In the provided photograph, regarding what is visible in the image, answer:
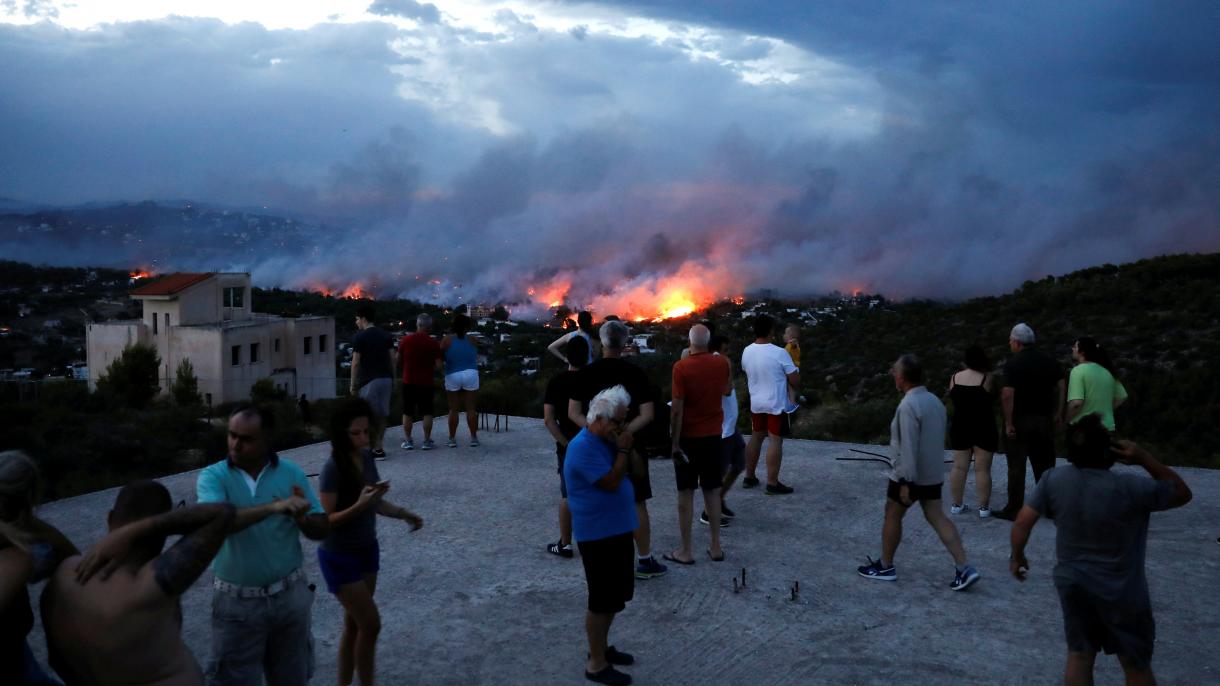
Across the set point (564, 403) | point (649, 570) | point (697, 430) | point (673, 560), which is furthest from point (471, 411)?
point (649, 570)

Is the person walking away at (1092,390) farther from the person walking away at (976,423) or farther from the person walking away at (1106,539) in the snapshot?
the person walking away at (1106,539)

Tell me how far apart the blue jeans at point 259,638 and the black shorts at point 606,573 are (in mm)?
1463

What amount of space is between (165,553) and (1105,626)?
3.76 m

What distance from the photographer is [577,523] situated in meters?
4.69

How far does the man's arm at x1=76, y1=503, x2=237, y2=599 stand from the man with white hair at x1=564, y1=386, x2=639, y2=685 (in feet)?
6.65

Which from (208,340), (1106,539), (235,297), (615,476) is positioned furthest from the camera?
(235,297)

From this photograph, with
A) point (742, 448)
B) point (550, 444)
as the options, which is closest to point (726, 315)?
point (550, 444)

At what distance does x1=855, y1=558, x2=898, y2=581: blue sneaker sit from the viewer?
21.1 ft

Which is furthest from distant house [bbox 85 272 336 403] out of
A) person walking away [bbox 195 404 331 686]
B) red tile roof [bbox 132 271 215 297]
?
person walking away [bbox 195 404 331 686]

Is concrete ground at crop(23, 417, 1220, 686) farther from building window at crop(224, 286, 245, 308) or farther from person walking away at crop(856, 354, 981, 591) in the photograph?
building window at crop(224, 286, 245, 308)

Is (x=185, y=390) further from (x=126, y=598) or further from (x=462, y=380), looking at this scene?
(x=126, y=598)

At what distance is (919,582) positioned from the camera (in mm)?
6406

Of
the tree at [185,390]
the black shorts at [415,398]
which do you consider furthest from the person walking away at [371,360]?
the tree at [185,390]

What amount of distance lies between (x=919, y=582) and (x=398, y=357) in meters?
6.34
